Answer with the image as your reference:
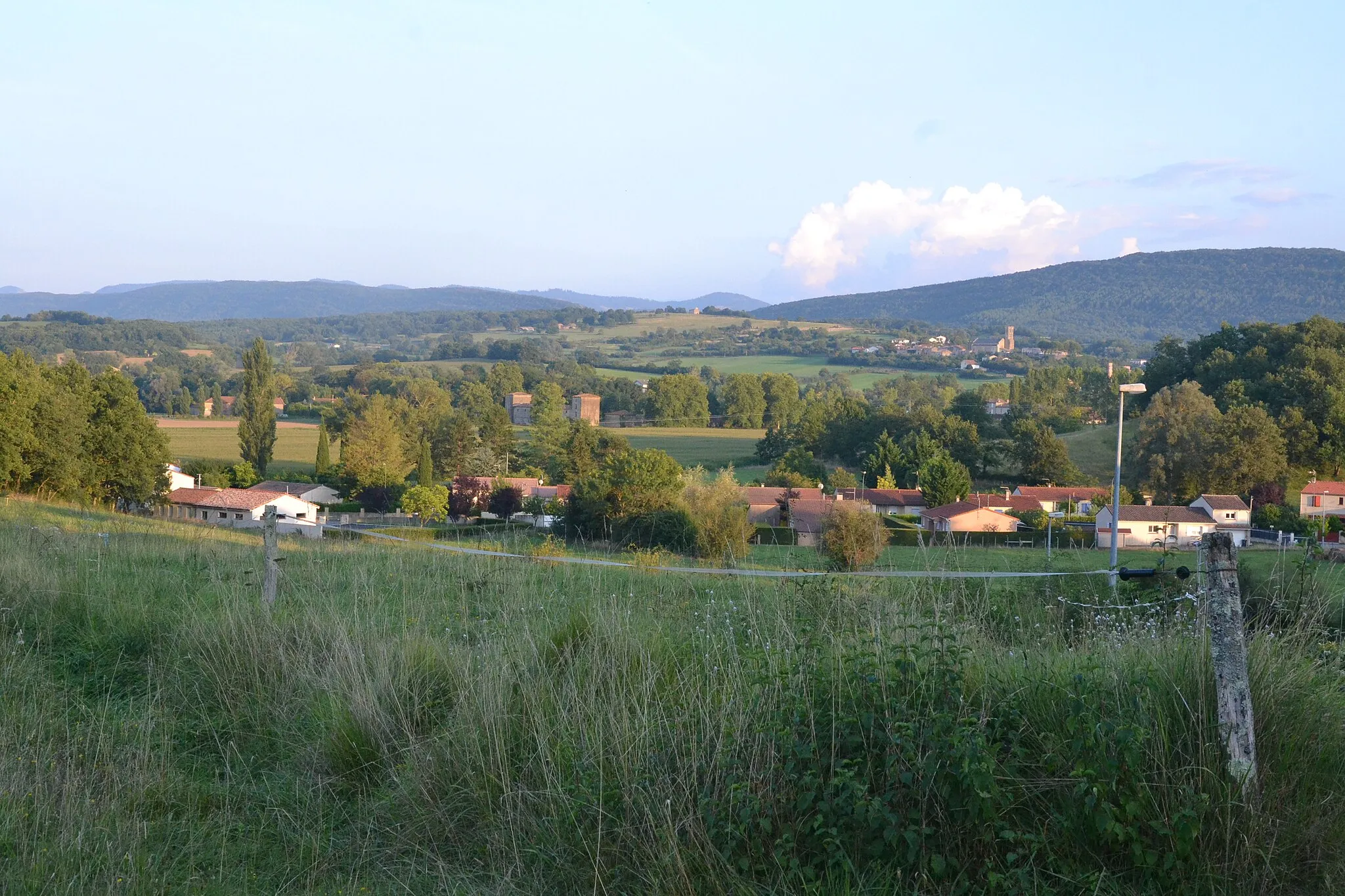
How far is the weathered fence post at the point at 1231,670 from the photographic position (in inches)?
125

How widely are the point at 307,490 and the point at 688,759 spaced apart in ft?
184

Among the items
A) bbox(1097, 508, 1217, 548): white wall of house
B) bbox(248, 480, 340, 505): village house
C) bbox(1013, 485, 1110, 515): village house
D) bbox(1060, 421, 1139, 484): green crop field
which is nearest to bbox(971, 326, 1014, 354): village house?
bbox(1060, 421, 1139, 484): green crop field

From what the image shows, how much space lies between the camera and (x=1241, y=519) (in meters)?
44.1

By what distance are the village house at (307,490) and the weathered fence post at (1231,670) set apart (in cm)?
5177

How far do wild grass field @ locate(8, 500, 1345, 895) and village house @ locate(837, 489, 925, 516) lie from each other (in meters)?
45.9

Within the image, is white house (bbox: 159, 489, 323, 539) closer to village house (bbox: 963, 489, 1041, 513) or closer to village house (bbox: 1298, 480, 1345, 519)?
village house (bbox: 963, 489, 1041, 513)

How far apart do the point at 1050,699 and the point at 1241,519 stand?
4710 centimetres

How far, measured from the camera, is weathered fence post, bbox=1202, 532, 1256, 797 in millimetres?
3174

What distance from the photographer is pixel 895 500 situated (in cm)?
5344

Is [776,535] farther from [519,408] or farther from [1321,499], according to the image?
[519,408]

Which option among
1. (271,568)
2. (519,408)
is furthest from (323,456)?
(271,568)

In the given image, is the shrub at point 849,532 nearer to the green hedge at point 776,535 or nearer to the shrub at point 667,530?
the shrub at point 667,530

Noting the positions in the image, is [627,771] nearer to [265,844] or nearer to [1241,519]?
[265,844]

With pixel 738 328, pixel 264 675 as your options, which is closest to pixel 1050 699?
pixel 264 675
